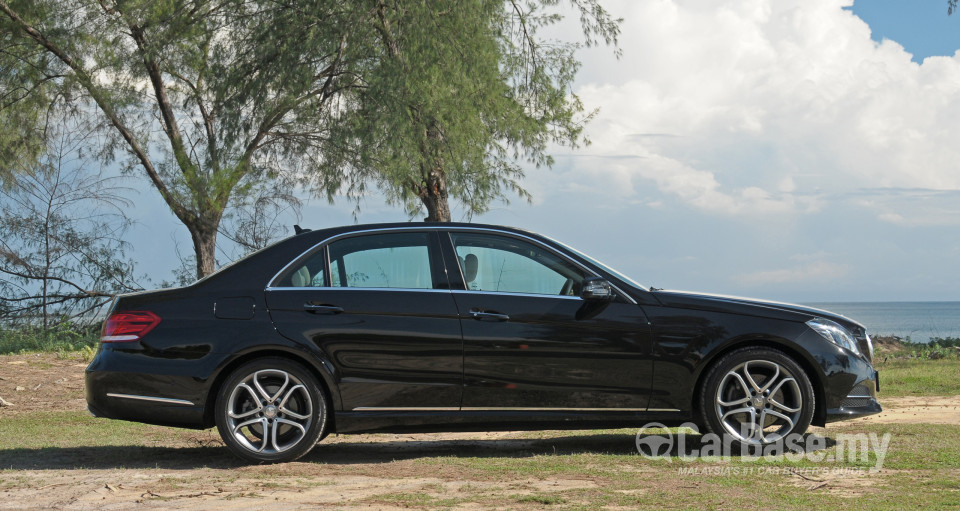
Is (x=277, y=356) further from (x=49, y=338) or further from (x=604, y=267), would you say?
(x=49, y=338)

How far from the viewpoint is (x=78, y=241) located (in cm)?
2108

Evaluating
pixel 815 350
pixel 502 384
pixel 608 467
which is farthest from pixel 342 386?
pixel 815 350

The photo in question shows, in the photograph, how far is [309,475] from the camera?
6.10 m

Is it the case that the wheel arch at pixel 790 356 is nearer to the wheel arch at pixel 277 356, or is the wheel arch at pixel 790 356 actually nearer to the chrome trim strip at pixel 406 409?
the chrome trim strip at pixel 406 409

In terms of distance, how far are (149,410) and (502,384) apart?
8.03 ft

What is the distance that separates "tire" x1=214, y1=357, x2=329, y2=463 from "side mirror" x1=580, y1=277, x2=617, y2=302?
1.94m

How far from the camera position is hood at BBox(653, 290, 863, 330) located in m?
6.74

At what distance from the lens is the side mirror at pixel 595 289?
6.47 meters

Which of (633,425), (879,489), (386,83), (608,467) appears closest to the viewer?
(879,489)

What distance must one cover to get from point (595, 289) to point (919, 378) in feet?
27.6

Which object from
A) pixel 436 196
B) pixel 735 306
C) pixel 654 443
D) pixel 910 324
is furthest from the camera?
pixel 910 324

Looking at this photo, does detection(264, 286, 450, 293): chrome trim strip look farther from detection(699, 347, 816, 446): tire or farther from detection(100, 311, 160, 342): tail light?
detection(699, 347, 816, 446): tire

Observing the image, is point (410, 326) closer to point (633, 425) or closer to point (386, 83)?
point (633, 425)

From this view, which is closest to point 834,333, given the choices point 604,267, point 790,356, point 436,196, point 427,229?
point 790,356
